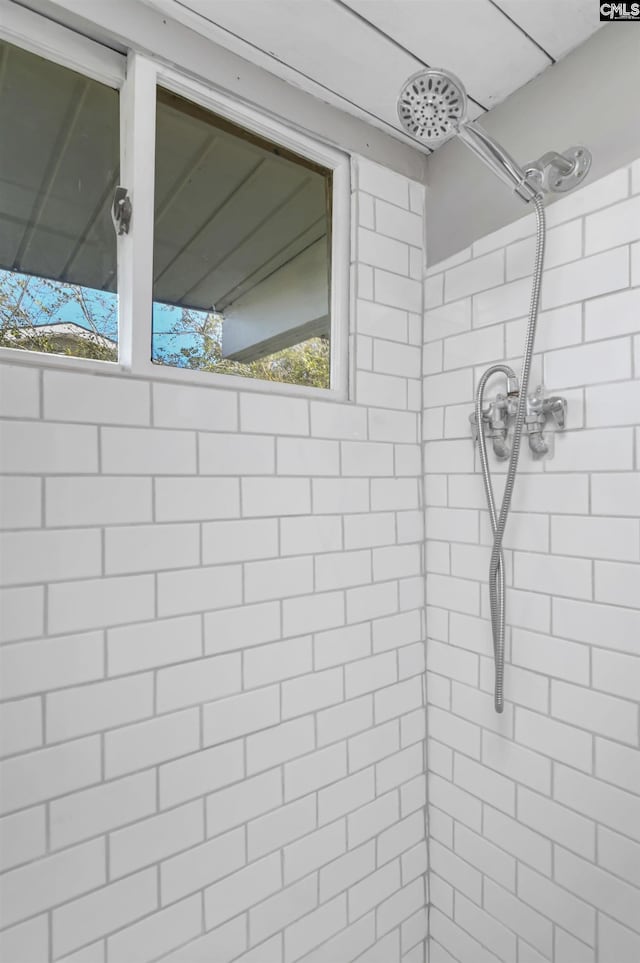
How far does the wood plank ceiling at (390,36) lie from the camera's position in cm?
101

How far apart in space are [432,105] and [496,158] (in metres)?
0.18

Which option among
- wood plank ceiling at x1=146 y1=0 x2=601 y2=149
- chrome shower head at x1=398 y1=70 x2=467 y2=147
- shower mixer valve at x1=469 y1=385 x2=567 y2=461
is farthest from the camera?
shower mixer valve at x1=469 y1=385 x2=567 y2=461

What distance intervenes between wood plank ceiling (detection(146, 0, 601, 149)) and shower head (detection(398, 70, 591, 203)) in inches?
9.8

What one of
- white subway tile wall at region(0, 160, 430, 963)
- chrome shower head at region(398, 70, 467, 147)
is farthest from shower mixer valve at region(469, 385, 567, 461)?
chrome shower head at region(398, 70, 467, 147)

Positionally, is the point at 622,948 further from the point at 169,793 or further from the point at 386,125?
the point at 386,125

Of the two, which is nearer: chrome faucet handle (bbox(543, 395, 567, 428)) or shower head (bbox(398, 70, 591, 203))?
shower head (bbox(398, 70, 591, 203))

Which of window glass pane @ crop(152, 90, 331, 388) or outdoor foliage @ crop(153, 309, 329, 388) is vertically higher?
window glass pane @ crop(152, 90, 331, 388)

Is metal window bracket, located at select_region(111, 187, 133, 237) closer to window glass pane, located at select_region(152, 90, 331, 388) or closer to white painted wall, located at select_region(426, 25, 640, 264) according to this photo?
window glass pane, located at select_region(152, 90, 331, 388)

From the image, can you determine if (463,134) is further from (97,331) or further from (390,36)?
(97,331)

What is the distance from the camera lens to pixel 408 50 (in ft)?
3.64

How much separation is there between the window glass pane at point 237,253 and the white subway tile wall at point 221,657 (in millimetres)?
106

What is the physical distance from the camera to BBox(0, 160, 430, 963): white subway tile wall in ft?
2.92

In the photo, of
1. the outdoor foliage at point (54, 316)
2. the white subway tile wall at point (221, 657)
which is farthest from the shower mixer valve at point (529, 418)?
the outdoor foliage at point (54, 316)

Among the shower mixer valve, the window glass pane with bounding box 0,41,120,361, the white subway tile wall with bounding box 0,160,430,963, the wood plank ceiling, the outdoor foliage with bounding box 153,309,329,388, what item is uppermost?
the wood plank ceiling
